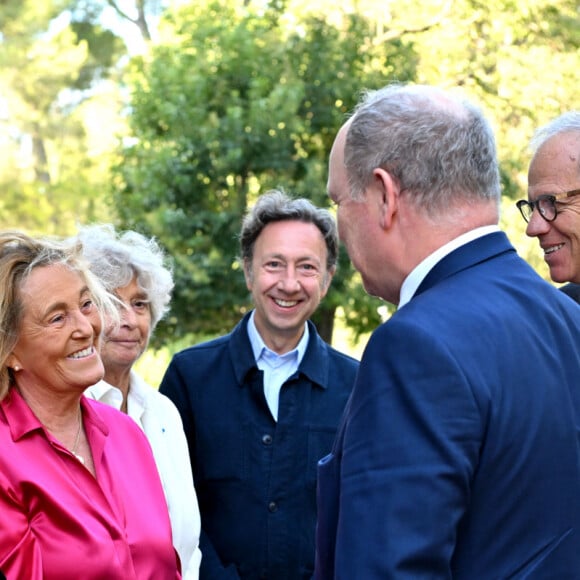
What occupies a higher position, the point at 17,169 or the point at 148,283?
the point at 148,283

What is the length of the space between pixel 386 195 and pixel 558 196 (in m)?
1.54

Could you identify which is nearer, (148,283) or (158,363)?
(148,283)

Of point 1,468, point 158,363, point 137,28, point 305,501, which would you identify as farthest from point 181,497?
point 137,28

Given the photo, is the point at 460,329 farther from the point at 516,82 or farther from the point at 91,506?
the point at 516,82

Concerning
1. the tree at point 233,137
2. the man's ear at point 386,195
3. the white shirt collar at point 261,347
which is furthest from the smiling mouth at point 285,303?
the tree at point 233,137

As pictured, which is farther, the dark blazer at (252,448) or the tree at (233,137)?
the tree at (233,137)

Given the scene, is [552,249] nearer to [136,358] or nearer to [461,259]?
[461,259]

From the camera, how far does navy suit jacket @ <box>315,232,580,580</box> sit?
170 centimetres

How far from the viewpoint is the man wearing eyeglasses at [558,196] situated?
10.7 ft

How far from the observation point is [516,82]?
1370 cm

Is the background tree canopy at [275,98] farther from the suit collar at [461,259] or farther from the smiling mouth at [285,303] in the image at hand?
the suit collar at [461,259]

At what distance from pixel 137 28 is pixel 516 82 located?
1620 centimetres

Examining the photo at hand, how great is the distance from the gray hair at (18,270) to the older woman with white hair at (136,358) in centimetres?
34

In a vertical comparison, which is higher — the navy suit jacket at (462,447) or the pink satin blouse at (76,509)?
the navy suit jacket at (462,447)
